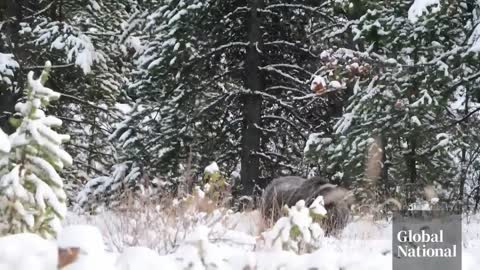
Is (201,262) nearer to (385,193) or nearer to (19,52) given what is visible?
(385,193)

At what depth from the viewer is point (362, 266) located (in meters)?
4.56

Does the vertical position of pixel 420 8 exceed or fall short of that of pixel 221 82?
it falls short

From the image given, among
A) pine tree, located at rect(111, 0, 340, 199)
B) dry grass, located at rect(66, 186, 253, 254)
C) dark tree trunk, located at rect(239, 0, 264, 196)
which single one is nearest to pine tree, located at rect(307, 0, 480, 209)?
dark tree trunk, located at rect(239, 0, 264, 196)

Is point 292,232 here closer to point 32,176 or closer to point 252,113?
point 32,176

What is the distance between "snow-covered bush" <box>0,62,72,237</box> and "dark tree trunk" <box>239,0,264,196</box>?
302 inches

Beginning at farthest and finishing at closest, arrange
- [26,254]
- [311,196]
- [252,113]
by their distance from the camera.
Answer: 1. [252,113]
2. [311,196]
3. [26,254]

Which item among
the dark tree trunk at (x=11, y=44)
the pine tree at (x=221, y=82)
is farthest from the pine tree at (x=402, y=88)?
the dark tree trunk at (x=11, y=44)

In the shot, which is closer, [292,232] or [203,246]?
[203,246]

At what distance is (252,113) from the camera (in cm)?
1213

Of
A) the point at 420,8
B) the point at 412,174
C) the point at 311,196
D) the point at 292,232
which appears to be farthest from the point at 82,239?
the point at 412,174

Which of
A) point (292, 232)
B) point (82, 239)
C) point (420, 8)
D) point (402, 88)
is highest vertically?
point (420, 8)

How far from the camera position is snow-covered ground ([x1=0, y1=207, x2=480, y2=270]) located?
13.1 ft

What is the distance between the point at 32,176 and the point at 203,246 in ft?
4.26

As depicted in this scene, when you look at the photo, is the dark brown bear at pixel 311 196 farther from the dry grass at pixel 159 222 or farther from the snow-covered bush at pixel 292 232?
the snow-covered bush at pixel 292 232
